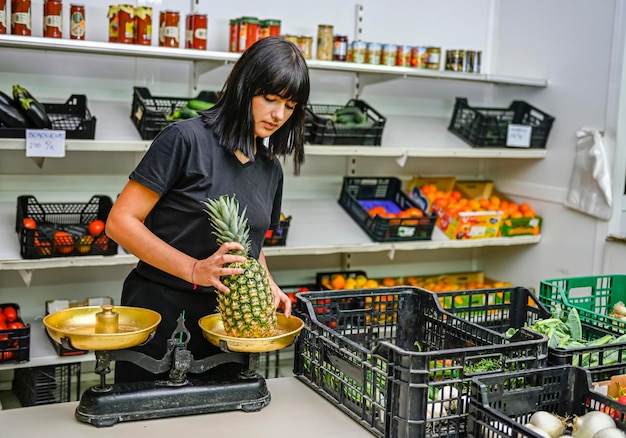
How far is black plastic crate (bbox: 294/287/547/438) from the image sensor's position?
76.3 inches

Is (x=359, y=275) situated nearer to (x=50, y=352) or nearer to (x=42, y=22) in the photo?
(x=50, y=352)

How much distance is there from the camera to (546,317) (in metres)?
2.69

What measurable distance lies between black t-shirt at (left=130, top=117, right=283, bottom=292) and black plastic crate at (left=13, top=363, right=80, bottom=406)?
1.74 m

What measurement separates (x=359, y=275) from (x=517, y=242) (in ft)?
3.38

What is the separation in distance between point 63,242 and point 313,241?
4.43ft

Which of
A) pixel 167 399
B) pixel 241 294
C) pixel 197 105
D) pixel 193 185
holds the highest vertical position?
pixel 197 105

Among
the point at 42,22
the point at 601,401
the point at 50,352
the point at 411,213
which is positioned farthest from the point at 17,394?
the point at 601,401

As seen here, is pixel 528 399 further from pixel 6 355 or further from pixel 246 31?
pixel 246 31

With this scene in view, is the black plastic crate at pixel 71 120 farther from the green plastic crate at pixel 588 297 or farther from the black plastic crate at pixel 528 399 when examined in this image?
the black plastic crate at pixel 528 399

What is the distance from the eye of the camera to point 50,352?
12.6 ft

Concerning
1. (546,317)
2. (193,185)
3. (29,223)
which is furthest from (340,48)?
(193,185)

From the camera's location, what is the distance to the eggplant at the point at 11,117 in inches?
143

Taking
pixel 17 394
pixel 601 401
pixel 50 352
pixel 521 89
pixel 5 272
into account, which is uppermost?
pixel 521 89

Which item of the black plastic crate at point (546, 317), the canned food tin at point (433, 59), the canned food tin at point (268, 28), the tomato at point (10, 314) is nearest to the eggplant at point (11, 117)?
the tomato at point (10, 314)
